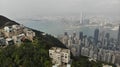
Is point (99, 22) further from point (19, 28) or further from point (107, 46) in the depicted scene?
point (19, 28)

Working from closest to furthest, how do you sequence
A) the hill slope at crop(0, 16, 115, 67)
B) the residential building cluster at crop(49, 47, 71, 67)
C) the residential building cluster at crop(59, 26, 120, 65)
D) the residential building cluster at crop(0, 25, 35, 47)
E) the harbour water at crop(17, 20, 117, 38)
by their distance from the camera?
the hill slope at crop(0, 16, 115, 67)
the residential building cluster at crop(49, 47, 71, 67)
the residential building cluster at crop(0, 25, 35, 47)
the residential building cluster at crop(59, 26, 120, 65)
the harbour water at crop(17, 20, 117, 38)

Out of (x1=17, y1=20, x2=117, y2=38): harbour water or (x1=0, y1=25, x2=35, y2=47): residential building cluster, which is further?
(x1=17, y1=20, x2=117, y2=38): harbour water

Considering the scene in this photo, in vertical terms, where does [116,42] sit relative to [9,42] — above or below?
below

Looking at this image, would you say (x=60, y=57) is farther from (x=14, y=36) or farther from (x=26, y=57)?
(x=14, y=36)

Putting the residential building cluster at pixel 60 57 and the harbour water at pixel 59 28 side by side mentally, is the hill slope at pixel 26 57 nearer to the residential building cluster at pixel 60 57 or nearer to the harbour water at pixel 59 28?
the residential building cluster at pixel 60 57

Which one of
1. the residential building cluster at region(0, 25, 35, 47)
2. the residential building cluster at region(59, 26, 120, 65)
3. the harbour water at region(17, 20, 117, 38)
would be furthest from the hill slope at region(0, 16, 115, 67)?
the harbour water at region(17, 20, 117, 38)

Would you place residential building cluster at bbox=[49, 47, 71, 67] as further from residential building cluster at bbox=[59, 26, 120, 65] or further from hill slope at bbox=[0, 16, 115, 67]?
residential building cluster at bbox=[59, 26, 120, 65]

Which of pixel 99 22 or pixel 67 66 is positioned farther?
pixel 99 22

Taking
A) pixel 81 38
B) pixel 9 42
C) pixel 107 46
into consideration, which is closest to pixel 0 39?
pixel 9 42

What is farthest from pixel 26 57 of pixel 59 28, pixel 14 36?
pixel 59 28
